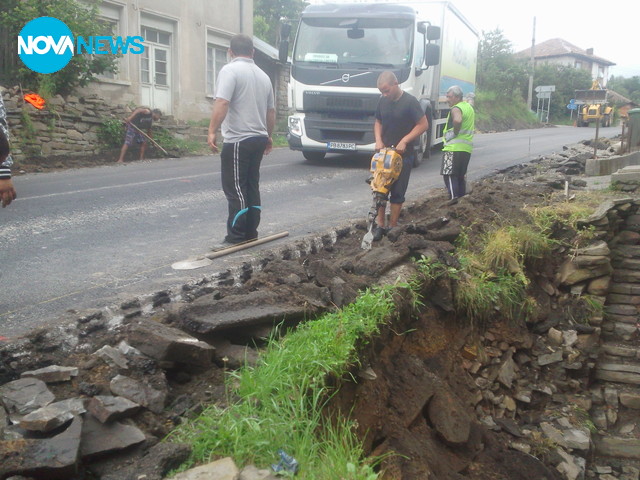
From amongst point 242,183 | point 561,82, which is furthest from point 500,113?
point 242,183

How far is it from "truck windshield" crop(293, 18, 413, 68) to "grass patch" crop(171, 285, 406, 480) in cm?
963

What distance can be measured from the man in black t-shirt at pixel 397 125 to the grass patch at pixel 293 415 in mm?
3090

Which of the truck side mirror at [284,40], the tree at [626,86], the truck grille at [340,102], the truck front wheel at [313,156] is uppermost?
the tree at [626,86]

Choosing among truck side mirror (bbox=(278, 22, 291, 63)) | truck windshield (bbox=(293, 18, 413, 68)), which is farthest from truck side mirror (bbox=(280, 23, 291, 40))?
truck windshield (bbox=(293, 18, 413, 68))

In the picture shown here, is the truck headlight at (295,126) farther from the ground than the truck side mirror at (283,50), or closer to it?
closer to it

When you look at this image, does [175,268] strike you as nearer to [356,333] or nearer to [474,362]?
[356,333]

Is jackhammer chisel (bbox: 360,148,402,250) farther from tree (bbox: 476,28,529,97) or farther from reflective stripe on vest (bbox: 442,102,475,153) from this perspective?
tree (bbox: 476,28,529,97)

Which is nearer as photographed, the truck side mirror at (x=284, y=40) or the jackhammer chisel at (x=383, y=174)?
the jackhammer chisel at (x=383, y=174)

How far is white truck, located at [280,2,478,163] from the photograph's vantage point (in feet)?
41.0

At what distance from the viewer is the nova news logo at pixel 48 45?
1395 cm

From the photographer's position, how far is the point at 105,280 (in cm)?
493

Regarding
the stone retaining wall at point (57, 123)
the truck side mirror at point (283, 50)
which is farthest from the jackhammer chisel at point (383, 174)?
the stone retaining wall at point (57, 123)

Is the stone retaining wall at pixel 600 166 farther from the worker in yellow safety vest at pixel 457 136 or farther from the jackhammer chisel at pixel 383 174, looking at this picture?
the jackhammer chisel at pixel 383 174

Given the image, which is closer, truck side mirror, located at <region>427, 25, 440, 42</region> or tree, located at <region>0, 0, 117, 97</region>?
truck side mirror, located at <region>427, 25, 440, 42</region>
